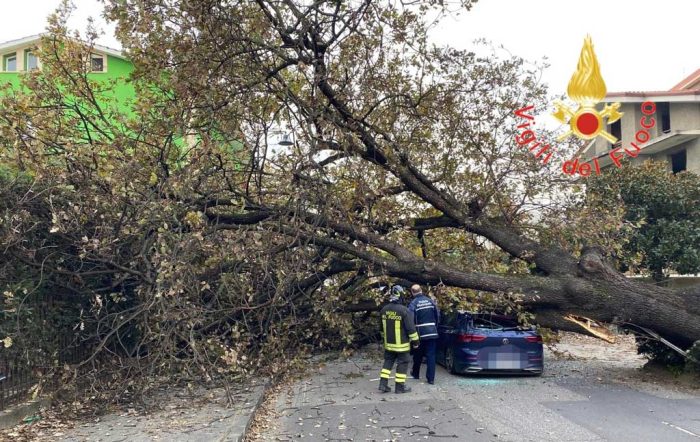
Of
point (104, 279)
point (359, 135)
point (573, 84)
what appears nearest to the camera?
point (104, 279)

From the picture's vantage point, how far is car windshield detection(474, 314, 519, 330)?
1008 centimetres

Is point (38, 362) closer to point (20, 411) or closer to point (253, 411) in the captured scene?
point (20, 411)

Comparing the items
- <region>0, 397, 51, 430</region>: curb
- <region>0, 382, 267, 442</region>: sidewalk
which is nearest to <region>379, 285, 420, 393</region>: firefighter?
<region>0, 382, 267, 442</region>: sidewalk

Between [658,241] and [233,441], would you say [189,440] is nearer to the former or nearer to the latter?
[233,441]

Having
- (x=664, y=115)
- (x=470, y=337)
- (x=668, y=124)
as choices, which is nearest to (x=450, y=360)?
(x=470, y=337)

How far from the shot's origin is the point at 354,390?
30.0ft

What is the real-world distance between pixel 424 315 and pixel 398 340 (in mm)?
1025

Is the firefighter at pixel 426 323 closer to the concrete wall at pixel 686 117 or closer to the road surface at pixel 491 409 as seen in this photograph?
the road surface at pixel 491 409

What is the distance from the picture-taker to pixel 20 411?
6.79 m

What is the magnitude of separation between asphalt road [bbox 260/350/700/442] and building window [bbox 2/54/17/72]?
22353 millimetres

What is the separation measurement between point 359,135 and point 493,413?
4.57 m

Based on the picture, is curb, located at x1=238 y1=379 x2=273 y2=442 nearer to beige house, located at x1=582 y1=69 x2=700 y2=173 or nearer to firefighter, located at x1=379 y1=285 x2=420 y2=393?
firefighter, located at x1=379 y1=285 x2=420 y2=393

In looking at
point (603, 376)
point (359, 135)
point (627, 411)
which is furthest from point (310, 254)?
point (603, 376)

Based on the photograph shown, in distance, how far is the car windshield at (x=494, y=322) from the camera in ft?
33.1
